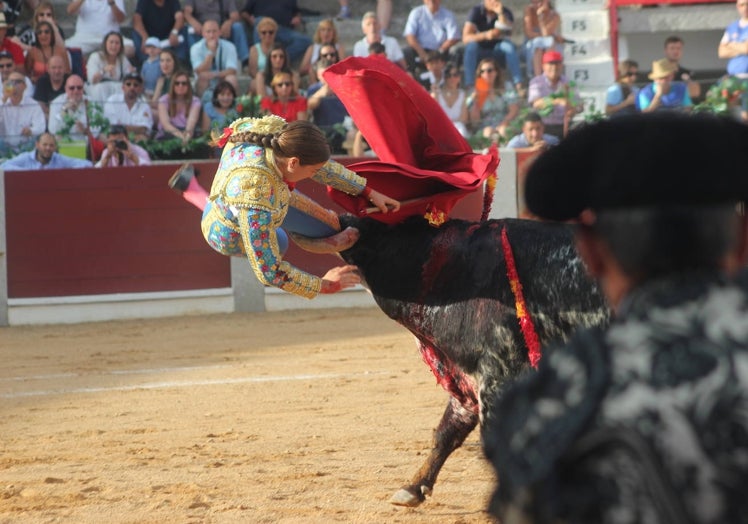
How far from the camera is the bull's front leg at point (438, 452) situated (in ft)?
12.8

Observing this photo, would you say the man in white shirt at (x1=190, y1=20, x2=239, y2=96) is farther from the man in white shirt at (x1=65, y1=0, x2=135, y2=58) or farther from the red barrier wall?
the red barrier wall

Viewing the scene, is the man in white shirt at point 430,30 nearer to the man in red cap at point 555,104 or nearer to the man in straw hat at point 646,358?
the man in red cap at point 555,104

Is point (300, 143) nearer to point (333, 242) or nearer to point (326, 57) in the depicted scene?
point (333, 242)

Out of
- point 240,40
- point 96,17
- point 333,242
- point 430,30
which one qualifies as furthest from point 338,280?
point 96,17

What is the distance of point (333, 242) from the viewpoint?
3.87 meters

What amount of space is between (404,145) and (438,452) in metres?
1.04

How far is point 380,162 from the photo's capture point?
397cm

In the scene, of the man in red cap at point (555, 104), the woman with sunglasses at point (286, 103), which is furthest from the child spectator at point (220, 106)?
the man in red cap at point (555, 104)

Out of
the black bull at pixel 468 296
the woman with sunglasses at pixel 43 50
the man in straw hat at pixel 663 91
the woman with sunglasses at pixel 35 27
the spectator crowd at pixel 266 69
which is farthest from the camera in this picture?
the woman with sunglasses at pixel 35 27

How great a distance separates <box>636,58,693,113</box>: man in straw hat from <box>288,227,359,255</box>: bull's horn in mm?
5969

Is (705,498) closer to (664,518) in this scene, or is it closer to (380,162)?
(664,518)

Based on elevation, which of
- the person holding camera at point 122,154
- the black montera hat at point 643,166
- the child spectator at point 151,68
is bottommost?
the person holding camera at point 122,154

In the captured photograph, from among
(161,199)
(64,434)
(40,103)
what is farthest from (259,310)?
(64,434)

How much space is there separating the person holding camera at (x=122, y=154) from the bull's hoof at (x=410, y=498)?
5751mm
